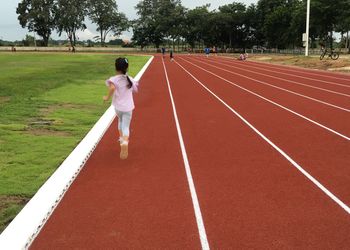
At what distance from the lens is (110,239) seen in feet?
13.9

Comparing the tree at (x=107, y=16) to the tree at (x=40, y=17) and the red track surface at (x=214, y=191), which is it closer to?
the tree at (x=40, y=17)

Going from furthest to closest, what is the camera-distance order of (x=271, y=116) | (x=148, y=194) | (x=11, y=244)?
(x=271, y=116), (x=148, y=194), (x=11, y=244)

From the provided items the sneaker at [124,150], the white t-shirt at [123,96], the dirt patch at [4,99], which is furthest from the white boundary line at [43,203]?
the dirt patch at [4,99]

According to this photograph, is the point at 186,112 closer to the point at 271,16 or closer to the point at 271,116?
the point at 271,116

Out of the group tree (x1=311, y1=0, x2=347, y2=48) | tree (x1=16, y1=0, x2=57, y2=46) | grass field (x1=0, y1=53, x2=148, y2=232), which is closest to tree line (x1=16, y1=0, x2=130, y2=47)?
tree (x1=16, y1=0, x2=57, y2=46)

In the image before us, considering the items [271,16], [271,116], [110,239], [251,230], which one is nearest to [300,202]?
[251,230]

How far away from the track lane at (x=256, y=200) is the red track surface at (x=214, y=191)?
0.01 metres

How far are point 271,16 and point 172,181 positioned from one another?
285ft

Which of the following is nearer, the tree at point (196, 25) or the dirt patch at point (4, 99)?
the dirt patch at point (4, 99)

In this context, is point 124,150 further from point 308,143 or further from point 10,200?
point 308,143


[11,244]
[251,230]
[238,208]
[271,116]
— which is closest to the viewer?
[11,244]

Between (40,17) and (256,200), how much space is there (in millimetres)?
114312

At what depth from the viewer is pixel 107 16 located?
10831 cm

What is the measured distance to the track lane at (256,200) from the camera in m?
4.28
